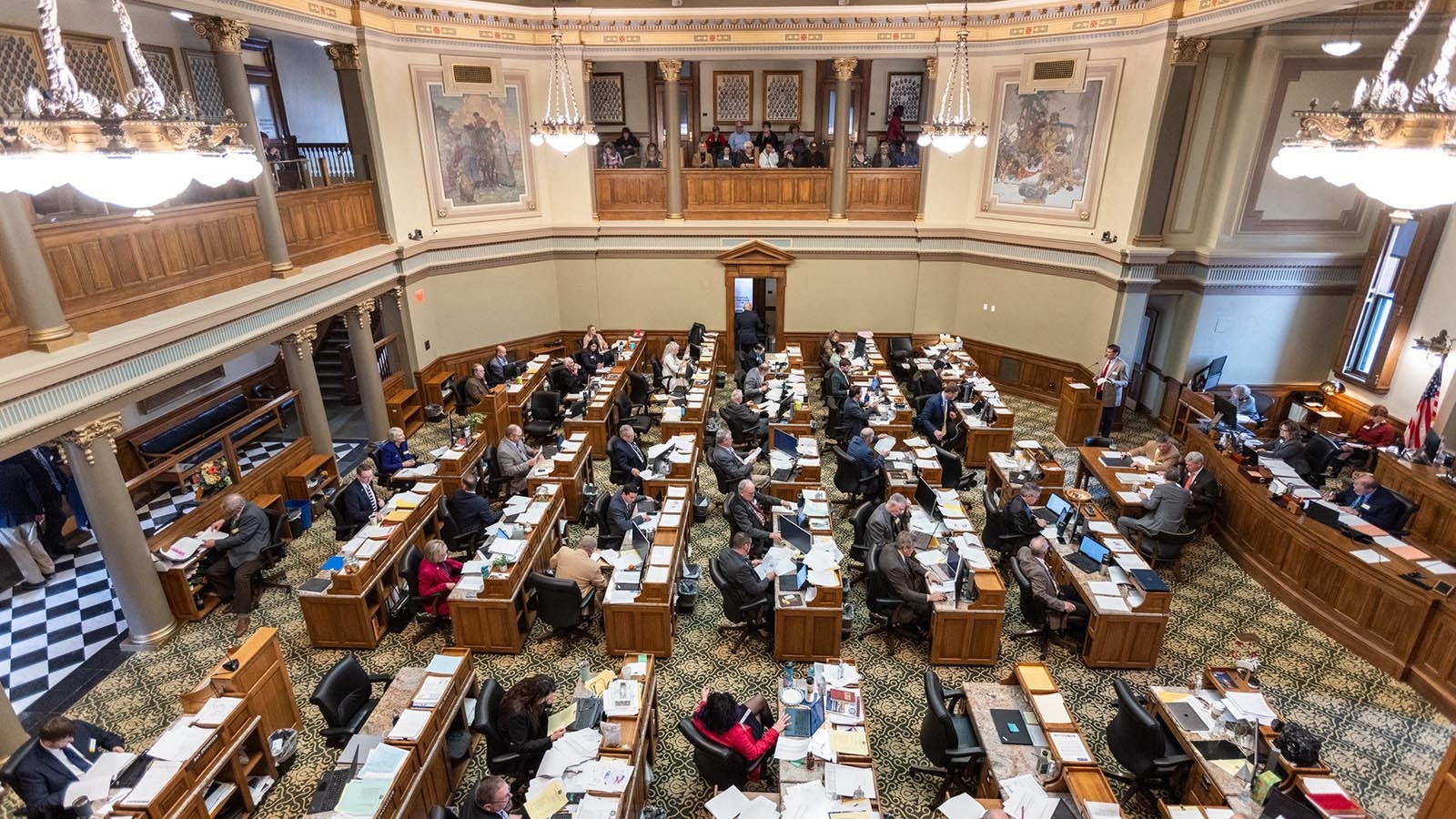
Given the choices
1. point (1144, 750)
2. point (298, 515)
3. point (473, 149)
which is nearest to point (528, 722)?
point (1144, 750)

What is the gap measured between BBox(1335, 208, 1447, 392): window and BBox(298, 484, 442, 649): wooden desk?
50.9ft

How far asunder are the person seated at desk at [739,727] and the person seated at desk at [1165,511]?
6.06m

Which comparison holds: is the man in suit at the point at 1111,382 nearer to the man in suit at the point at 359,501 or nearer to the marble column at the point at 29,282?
the man in suit at the point at 359,501

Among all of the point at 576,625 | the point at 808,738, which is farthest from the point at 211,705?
the point at 808,738

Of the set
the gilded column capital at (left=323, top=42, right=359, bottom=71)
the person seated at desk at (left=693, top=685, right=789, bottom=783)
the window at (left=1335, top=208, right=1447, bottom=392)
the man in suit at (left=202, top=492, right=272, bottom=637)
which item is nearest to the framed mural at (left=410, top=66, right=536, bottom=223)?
the gilded column capital at (left=323, top=42, right=359, bottom=71)

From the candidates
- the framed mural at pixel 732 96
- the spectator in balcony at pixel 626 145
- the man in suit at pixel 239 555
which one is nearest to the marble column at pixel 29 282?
the man in suit at pixel 239 555

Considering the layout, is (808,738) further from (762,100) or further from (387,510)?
(762,100)

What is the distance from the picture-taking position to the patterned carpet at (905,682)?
691cm

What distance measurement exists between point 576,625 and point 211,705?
341 cm

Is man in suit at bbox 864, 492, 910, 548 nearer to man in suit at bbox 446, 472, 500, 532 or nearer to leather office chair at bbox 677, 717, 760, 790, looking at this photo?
leather office chair at bbox 677, 717, 760, 790

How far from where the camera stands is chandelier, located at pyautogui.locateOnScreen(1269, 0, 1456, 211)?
456cm

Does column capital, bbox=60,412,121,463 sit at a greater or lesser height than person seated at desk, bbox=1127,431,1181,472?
greater

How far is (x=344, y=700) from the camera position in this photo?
6680mm

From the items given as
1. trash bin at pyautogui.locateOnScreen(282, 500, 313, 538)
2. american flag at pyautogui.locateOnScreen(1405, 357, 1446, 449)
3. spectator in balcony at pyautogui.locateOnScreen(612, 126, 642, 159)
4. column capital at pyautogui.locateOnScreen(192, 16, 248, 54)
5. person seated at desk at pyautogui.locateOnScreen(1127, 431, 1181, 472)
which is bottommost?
trash bin at pyautogui.locateOnScreen(282, 500, 313, 538)
